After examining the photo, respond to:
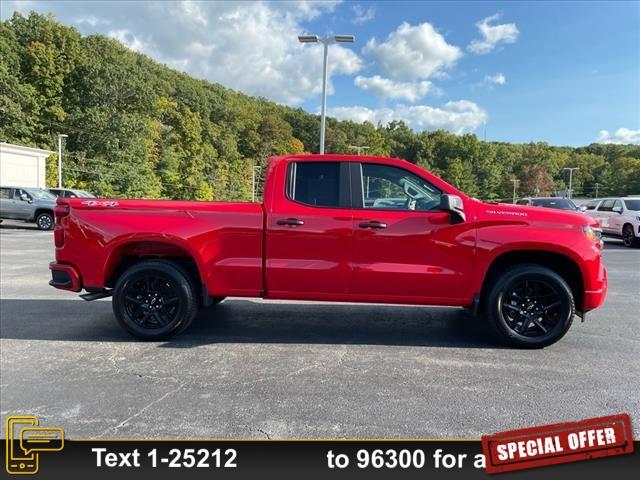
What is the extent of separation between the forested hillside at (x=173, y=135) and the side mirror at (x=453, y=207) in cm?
4892

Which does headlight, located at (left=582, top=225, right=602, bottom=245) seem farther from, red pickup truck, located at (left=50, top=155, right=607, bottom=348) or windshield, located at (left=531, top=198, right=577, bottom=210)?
windshield, located at (left=531, top=198, right=577, bottom=210)

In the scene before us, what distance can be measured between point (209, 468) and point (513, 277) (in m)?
3.31

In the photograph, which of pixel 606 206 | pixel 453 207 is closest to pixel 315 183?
pixel 453 207

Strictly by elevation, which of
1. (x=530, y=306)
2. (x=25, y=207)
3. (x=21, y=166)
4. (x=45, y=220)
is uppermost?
(x=21, y=166)

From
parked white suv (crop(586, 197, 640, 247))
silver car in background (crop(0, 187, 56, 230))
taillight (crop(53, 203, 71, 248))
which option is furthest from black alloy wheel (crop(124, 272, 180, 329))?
silver car in background (crop(0, 187, 56, 230))

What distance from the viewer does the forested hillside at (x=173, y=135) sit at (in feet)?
171

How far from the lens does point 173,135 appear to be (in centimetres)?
7369

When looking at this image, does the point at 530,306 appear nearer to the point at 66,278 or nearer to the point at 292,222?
the point at 292,222

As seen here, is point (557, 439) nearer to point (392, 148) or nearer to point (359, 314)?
point (359, 314)

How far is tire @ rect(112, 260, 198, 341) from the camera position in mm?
4766

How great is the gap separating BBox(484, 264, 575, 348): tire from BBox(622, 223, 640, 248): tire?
14131 millimetres

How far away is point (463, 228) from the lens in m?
4.54

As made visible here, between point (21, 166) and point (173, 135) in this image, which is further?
point (173, 135)

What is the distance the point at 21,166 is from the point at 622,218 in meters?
34.8
